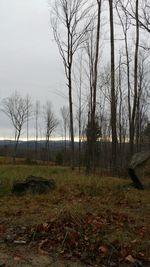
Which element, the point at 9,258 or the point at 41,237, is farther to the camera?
the point at 41,237

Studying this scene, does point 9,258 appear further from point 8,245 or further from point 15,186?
point 15,186

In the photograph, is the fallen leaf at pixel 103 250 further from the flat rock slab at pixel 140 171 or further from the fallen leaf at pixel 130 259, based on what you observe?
the flat rock slab at pixel 140 171

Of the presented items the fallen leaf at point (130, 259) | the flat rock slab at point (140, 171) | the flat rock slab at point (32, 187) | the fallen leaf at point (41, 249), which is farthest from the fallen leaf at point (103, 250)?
the flat rock slab at point (140, 171)

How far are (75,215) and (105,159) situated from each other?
4104 cm

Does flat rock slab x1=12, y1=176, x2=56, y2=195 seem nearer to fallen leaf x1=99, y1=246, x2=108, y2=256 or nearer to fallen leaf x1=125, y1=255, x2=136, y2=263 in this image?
fallen leaf x1=99, y1=246, x2=108, y2=256

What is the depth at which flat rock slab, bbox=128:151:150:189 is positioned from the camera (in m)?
13.1

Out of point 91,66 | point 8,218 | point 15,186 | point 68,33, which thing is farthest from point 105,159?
A: point 8,218

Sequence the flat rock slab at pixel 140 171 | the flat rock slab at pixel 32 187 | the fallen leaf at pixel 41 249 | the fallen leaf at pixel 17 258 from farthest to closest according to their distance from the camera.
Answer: the flat rock slab at pixel 140 171
the flat rock slab at pixel 32 187
the fallen leaf at pixel 41 249
the fallen leaf at pixel 17 258

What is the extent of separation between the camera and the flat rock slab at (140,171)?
42.9 ft

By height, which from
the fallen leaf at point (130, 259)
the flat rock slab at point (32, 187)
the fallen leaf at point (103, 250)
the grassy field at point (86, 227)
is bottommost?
the fallen leaf at point (130, 259)

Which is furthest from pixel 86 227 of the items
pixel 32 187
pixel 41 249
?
pixel 32 187

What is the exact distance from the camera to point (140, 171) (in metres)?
13.2

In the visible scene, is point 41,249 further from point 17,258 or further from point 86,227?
point 86,227

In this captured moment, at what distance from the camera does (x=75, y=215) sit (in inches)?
264
